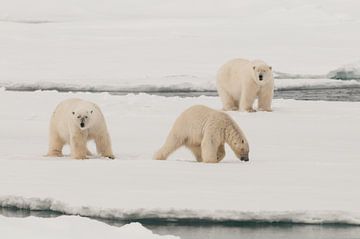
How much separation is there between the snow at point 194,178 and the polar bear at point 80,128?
0.56ft

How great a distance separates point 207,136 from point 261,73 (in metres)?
4.09

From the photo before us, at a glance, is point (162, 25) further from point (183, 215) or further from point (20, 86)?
point (183, 215)

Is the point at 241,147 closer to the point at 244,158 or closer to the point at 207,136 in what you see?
the point at 244,158

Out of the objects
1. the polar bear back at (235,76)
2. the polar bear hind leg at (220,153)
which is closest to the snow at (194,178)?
the polar bear hind leg at (220,153)

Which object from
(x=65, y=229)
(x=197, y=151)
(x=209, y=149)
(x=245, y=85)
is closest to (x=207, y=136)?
(x=209, y=149)

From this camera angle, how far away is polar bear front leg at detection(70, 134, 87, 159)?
8141 millimetres

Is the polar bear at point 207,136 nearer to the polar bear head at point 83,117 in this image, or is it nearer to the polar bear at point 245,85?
the polar bear head at point 83,117

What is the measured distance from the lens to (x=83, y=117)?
26.2 ft

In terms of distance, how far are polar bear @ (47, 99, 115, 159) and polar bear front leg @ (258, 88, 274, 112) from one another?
4.25 metres

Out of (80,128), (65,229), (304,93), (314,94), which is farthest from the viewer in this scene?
(304,93)

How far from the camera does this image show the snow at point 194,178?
6125mm

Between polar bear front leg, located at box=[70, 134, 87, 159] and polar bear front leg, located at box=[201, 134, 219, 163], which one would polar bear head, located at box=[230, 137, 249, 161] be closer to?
polar bear front leg, located at box=[201, 134, 219, 163]

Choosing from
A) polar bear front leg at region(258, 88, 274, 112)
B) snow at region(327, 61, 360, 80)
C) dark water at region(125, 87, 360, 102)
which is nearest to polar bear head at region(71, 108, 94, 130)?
polar bear front leg at region(258, 88, 274, 112)

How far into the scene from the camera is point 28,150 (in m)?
9.12
